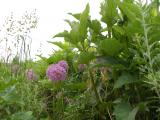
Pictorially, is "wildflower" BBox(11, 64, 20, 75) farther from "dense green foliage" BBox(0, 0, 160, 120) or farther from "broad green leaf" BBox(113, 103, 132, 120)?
"broad green leaf" BBox(113, 103, 132, 120)

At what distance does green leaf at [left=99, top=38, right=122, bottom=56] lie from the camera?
2596 millimetres

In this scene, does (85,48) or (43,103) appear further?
(43,103)

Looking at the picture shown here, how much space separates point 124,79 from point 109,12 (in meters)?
0.47

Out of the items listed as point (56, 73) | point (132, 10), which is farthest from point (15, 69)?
point (132, 10)

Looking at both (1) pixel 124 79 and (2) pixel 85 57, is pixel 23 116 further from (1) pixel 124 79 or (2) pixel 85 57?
(1) pixel 124 79

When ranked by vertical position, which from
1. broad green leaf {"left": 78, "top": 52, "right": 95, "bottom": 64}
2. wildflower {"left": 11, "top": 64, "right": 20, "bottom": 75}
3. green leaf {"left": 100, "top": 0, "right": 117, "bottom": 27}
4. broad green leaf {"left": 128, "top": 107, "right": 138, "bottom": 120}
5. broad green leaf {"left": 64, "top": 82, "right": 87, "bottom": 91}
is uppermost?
green leaf {"left": 100, "top": 0, "right": 117, "bottom": 27}

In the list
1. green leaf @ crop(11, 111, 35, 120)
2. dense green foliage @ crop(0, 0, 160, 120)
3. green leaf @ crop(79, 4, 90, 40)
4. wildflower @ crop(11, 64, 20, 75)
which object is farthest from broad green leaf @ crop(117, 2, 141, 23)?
wildflower @ crop(11, 64, 20, 75)

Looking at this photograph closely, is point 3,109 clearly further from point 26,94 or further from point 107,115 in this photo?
point 107,115

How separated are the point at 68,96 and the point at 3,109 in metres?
0.52

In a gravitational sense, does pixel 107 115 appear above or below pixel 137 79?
below

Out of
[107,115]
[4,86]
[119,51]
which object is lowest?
[107,115]

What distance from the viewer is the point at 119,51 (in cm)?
267

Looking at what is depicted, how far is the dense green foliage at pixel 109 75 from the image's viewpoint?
2.49 metres

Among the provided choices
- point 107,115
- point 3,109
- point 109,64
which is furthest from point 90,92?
point 3,109
